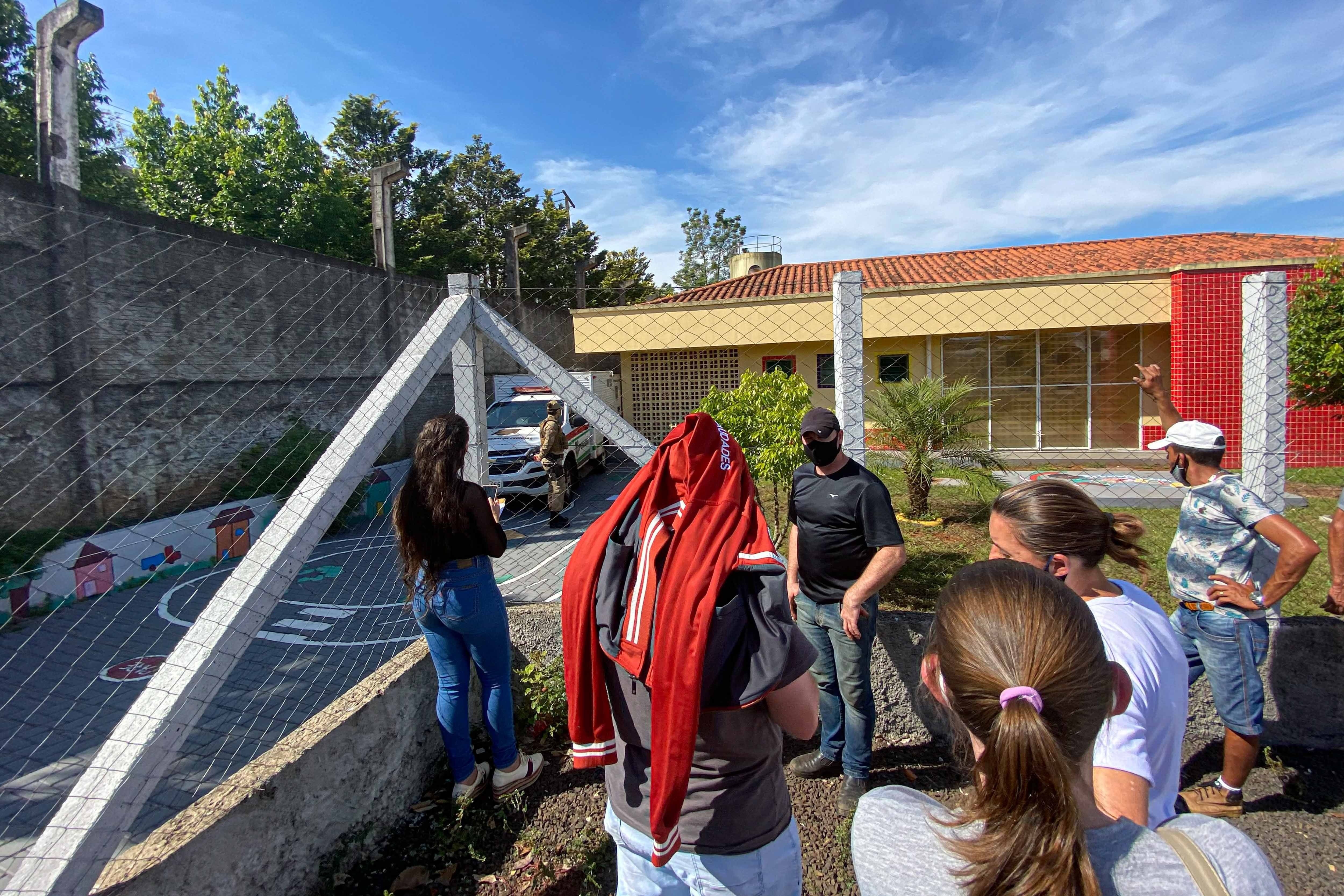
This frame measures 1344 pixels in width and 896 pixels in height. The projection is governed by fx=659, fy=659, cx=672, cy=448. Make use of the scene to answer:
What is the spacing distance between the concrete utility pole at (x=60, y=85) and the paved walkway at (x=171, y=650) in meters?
4.41

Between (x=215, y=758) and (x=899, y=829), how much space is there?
4118mm

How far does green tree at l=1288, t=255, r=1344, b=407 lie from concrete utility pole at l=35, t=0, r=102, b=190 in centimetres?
1233

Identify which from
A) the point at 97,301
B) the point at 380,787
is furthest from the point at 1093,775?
the point at 97,301

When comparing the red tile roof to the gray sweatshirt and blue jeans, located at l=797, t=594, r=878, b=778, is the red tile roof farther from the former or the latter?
the gray sweatshirt

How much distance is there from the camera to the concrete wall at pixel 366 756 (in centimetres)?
188

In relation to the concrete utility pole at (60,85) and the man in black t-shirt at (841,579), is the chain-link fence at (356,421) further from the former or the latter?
the concrete utility pole at (60,85)

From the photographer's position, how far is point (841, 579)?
2.79 metres

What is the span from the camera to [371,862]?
241cm

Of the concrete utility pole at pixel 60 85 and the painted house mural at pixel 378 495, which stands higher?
the concrete utility pole at pixel 60 85

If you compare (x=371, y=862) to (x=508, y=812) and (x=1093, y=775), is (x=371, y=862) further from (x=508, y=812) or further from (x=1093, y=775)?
(x=1093, y=775)

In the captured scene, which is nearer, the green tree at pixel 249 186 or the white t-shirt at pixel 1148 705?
the white t-shirt at pixel 1148 705

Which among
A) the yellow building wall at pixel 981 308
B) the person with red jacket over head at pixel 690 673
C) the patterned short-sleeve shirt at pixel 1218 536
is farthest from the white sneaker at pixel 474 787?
the yellow building wall at pixel 981 308

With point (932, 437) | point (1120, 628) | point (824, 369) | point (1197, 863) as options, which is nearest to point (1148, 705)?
point (1120, 628)

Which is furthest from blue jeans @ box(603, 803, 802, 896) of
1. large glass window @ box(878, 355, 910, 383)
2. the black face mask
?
large glass window @ box(878, 355, 910, 383)
